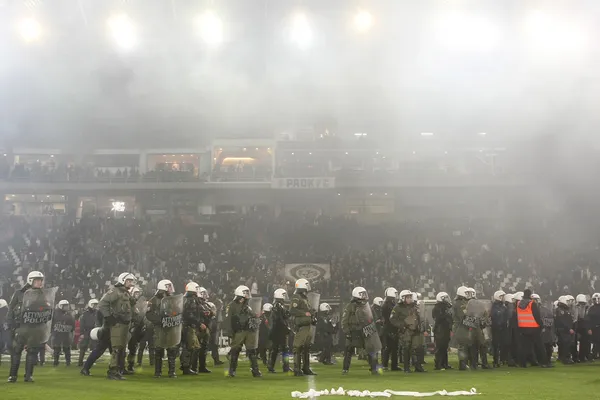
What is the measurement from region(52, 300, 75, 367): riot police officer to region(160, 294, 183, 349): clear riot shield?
4.35 metres

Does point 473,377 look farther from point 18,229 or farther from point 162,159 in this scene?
point 162,159

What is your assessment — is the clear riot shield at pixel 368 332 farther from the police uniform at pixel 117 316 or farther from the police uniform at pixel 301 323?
the police uniform at pixel 117 316

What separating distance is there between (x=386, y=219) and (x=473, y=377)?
24.2 metres

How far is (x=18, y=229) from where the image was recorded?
28.3m

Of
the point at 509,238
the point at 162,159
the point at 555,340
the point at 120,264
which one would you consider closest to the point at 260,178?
the point at 162,159

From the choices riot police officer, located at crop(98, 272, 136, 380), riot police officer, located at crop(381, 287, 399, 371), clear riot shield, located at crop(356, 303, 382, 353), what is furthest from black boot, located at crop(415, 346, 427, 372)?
riot police officer, located at crop(98, 272, 136, 380)

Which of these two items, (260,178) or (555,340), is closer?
(555,340)

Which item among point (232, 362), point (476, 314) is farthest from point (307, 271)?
point (232, 362)

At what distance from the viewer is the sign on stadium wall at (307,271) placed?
78.8 ft

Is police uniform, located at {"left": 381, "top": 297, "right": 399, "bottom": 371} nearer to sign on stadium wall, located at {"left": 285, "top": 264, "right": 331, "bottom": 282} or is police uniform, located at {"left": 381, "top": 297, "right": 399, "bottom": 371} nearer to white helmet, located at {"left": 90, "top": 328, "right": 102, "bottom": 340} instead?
white helmet, located at {"left": 90, "top": 328, "right": 102, "bottom": 340}

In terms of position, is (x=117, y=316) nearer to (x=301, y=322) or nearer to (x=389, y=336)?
(x=301, y=322)

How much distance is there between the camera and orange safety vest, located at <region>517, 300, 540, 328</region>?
10898 millimetres

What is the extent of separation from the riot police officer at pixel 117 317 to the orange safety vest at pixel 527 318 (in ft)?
22.5

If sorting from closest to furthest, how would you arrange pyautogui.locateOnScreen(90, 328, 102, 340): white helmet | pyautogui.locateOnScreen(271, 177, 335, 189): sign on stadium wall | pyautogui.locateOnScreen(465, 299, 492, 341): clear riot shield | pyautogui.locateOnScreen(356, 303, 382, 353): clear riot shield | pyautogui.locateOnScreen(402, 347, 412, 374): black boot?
pyautogui.locateOnScreen(90, 328, 102, 340): white helmet, pyautogui.locateOnScreen(356, 303, 382, 353): clear riot shield, pyautogui.locateOnScreen(402, 347, 412, 374): black boot, pyautogui.locateOnScreen(465, 299, 492, 341): clear riot shield, pyautogui.locateOnScreen(271, 177, 335, 189): sign on stadium wall
